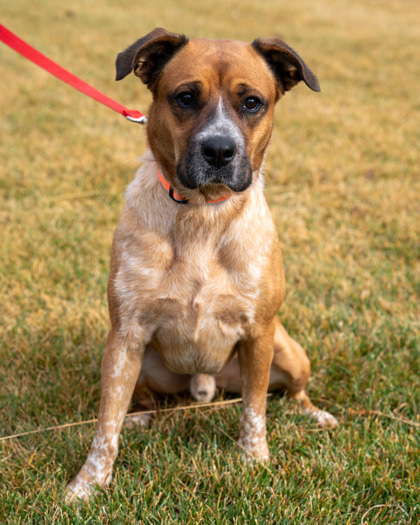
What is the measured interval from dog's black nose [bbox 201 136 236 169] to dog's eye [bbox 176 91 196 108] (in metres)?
0.24

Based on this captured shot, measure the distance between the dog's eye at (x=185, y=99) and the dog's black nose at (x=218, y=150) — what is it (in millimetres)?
239

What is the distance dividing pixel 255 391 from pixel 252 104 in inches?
54.8

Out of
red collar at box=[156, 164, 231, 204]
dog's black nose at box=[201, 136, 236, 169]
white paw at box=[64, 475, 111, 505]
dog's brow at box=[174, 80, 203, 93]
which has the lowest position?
white paw at box=[64, 475, 111, 505]

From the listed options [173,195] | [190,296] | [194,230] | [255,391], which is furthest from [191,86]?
[255,391]

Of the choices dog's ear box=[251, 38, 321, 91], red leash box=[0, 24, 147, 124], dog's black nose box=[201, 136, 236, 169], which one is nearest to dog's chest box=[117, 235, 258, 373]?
dog's black nose box=[201, 136, 236, 169]

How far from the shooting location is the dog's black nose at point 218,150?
2.40 meters

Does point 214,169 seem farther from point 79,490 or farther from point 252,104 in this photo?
point 79,490

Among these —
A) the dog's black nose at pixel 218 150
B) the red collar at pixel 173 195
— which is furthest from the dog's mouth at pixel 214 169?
the red collar at pixel 173 195

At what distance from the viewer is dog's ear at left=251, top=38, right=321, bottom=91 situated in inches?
105

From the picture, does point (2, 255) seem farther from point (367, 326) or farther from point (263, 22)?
point (263, 22)

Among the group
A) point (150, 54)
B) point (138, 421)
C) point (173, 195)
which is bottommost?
point (138, 421)

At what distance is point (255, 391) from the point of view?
114 inches

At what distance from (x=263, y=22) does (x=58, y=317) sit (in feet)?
37.3

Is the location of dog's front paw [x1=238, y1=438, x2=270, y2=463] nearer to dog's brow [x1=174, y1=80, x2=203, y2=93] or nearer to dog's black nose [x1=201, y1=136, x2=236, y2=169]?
dog's black nose [x1=201, y1=136, x2=236, y2=169]
